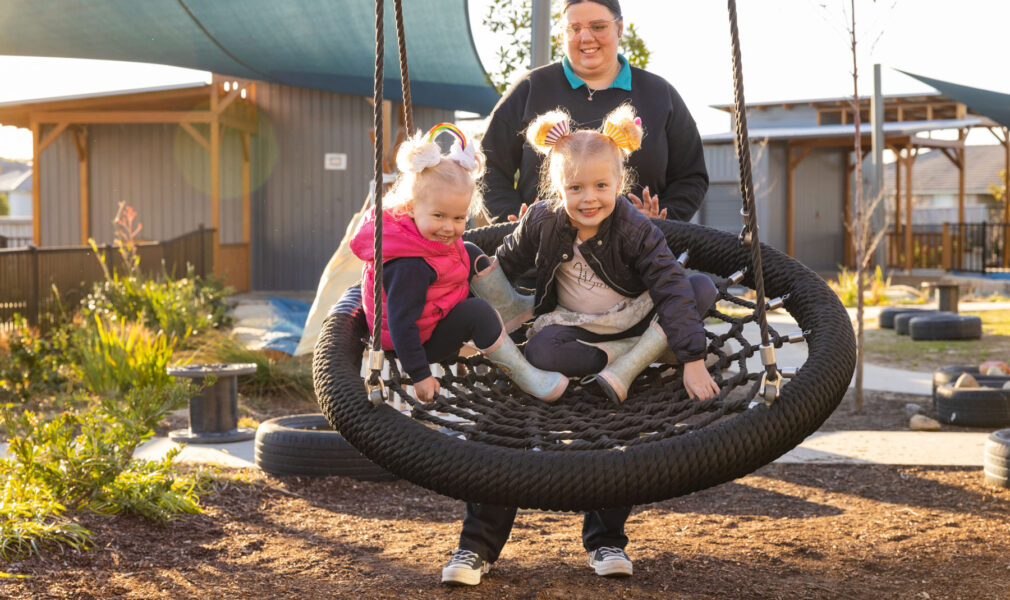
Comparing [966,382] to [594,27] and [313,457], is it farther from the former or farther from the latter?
[594,27]

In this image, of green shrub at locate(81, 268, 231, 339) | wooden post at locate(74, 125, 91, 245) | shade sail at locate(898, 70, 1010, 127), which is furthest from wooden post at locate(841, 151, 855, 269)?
green shrub at locate(81, 268, 231, 339)

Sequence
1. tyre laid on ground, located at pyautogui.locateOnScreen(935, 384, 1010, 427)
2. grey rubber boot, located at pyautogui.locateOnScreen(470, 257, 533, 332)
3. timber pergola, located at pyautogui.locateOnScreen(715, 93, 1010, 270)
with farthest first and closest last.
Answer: timber pergola, located at pyautogui.locateOnScreen(715, 93, 1010, 270) → tyre laid on ground, located at pyautogui.locateOnScreen(935, 384, 1010, 427) → grey rubber boot, located at pyautogui.locateOnScreen(470, 257, 533, 332)

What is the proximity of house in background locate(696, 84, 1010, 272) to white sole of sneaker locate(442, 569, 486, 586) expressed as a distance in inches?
686

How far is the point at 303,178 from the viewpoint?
48.7ft

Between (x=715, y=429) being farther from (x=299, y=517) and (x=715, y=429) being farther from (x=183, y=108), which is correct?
(x=183, y=108)

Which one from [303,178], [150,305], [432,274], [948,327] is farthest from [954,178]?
[432,274]

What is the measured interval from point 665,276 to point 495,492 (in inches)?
25.7

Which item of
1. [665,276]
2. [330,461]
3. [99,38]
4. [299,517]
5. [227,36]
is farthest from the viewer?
[227,36]

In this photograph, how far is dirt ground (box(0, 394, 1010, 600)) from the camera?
299cm

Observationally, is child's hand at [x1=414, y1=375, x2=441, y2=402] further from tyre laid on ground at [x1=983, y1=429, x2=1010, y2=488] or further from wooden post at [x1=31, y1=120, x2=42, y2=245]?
wooden post at [x1=31, y1=120, x2=42, y2=245]

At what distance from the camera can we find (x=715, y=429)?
2.15 meters

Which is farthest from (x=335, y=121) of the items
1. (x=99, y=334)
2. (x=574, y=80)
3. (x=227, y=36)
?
(x=574, y=80)

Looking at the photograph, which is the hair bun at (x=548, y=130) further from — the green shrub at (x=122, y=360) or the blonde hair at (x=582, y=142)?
the green shrub at (x=122, y=360)

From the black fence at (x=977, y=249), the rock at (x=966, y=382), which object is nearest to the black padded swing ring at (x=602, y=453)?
the rock at (x=966, y=382)
